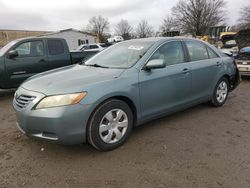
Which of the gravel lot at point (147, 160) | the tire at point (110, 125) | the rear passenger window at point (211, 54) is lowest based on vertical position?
the gravel lot at point (147, 160)

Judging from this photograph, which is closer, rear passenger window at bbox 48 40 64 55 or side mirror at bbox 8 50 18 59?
side mirror at bbox 8 50 18 59

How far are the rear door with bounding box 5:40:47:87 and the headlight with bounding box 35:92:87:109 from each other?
162 inches

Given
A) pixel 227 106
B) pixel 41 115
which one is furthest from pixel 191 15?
pixel 41 115

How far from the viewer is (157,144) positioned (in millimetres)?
3473

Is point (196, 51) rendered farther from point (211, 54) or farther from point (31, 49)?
point (31, 49)

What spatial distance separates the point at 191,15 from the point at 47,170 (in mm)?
51727

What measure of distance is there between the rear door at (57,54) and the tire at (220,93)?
4.60 m

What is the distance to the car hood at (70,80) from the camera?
2.94 m

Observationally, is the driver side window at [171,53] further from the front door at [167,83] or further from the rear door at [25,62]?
the rear door at [25,62]

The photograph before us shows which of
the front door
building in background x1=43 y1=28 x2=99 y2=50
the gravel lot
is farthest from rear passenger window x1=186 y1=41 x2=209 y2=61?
building in background x1=43 y1=28 x2=99 y2=50

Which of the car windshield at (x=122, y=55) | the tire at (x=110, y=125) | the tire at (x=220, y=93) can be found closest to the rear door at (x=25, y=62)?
the car windshield at (x=122, y=55)

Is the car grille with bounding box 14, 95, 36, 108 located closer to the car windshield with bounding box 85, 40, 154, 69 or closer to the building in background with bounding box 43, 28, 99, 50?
the car windshield with bounding box 85, 40, 154, 69

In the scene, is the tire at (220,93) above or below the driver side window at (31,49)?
below

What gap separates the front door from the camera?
3574mm
